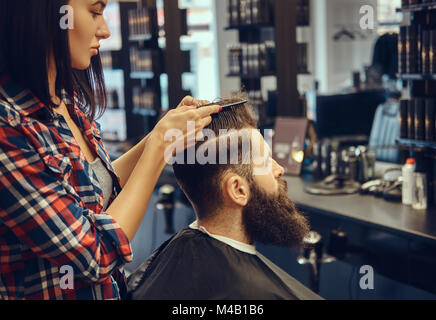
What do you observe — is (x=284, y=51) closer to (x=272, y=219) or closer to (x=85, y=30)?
(x=272, y=219)

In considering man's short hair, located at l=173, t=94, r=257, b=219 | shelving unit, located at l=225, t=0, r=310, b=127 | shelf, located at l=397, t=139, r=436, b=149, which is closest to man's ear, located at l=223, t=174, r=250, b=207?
man's short hair, located at l=173, t=94, r=257, b=219

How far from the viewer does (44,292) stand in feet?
4.06

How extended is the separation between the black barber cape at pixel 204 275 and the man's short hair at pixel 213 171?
0.10m

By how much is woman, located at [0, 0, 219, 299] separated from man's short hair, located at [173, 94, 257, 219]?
16cm

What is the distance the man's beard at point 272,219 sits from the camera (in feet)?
5.14

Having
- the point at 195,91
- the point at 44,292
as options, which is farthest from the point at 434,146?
the point at 195,91

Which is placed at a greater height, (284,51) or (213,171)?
(284,51)

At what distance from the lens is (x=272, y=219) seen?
1.58 meters

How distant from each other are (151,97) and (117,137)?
2.44 feet

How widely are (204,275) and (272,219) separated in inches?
10.4

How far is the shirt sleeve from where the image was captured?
3.69 ft

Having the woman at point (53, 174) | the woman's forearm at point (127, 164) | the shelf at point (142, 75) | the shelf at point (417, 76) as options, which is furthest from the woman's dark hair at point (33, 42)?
the shelf at point (142, 75)

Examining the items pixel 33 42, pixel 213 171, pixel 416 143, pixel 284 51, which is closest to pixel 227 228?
pixel 213 171
